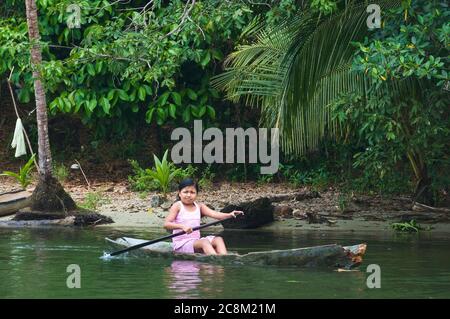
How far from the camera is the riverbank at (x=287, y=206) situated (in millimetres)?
16297

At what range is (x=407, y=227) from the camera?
15.7m

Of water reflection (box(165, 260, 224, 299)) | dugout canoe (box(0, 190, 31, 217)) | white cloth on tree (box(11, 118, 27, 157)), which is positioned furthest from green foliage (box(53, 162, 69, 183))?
water reflection (box(165, 260, 224, 299))

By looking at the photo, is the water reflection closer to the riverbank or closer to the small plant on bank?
the riverbank

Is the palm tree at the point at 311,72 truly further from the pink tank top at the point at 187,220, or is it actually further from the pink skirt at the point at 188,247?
the pink skirt at the point at 188,247

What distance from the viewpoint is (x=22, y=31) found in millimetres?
17781

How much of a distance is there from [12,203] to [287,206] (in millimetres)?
4248

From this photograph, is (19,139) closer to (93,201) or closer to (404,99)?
(93,201)

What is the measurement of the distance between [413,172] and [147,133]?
6.00 metres

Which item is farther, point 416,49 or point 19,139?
point 19,139

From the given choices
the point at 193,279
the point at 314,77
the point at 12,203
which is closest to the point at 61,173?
the point at 12,203

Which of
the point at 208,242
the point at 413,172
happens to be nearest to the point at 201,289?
the point at 208,242

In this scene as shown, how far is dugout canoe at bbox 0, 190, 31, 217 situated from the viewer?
17.0 m

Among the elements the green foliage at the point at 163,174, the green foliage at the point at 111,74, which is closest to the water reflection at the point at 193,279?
the green foliage at the point at 111,74

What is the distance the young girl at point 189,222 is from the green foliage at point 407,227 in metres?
3.53
